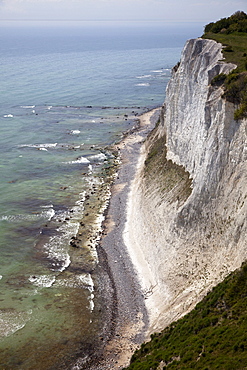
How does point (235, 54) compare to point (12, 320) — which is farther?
point (235, 54)

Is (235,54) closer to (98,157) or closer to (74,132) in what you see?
(98,157)

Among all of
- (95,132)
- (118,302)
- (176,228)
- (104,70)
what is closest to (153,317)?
(118,302)

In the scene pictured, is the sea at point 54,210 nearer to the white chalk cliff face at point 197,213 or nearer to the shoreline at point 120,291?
the shoreline at point 120,291

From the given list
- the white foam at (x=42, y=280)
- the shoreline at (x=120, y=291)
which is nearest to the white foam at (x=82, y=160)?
the shoreline at (x=120, y=291)

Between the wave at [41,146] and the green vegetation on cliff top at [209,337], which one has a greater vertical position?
the green vegetation on cliff top at [209,337]

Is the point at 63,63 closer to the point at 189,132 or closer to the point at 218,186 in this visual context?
the point at 189,132

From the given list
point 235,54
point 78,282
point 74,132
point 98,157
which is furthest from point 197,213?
point 74,132
